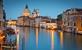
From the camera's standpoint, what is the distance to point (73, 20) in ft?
48.3

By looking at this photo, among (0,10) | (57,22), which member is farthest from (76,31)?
(57,22)

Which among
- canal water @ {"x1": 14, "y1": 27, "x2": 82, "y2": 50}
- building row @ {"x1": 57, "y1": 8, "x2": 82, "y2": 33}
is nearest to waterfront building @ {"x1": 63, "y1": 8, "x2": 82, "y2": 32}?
building row @ {"x1": 57, "y1": 8, "x2": 82, "y2": 33}

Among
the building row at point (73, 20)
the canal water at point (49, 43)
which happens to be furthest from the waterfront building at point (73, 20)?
the canal water at point (49, 43)

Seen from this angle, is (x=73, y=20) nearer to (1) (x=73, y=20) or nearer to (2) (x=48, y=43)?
(1) (x=73, y=20)

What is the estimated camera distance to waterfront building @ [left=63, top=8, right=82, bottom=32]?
539 inches

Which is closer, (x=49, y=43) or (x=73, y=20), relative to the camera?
(x=49, y=43)

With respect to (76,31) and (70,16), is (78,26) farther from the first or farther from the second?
(70,16)

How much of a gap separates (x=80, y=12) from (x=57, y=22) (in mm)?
6989

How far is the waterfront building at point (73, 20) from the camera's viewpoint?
13.7 m

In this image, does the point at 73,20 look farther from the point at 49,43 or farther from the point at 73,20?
the point at 49,43

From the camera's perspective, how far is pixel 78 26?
44.4 feet

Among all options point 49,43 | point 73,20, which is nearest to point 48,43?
point 49,43

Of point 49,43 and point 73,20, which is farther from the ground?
point 73,20

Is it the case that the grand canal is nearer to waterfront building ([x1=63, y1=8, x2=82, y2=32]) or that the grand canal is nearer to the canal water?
the canal water
